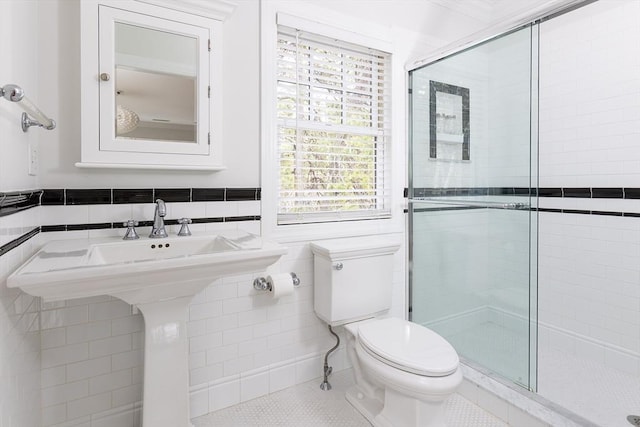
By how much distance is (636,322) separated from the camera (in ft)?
6.76

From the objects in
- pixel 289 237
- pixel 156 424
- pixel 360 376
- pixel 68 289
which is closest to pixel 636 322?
pixel 360 376

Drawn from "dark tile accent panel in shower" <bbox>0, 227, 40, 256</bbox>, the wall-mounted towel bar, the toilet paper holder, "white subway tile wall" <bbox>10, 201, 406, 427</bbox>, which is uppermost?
the wall-mounted towel bar

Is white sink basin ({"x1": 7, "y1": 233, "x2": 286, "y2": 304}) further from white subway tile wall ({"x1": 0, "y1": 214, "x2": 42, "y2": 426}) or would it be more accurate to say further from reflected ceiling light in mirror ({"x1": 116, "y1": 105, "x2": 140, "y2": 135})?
reflected ceiling light in mirror ({"x1": 116, "y1": 105, "x2": 140, "y2": 135})

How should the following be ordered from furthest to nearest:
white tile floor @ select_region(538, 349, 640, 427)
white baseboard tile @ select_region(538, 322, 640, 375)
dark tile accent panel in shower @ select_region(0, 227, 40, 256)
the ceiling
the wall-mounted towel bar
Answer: the ceiling < white baseboard tile @ select_region(538, 322, 640, 375) < white tile floor @ select_region(538, 349, 640, 427) < dark tile accent panel in shower @ select_region(0, 227, 40, 256) < the wall-mounted towel bar

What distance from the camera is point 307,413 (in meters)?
1.79

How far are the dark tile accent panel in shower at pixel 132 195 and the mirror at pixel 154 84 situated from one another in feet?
0.76

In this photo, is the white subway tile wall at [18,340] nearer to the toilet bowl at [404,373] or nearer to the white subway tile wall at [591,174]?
the toilet bowl at [404,373]

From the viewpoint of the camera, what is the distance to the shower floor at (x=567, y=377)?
173 cm

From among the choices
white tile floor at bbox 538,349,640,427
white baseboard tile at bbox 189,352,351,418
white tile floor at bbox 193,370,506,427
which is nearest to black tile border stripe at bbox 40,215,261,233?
white baseboard tile at bbox 189,352,351,418

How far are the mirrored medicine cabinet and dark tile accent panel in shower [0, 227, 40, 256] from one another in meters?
0.31

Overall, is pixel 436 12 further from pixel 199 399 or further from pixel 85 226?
pixel 199 399

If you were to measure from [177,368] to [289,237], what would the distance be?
0.85 meters

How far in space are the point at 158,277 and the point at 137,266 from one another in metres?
0.08

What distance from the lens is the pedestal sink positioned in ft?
3.37
